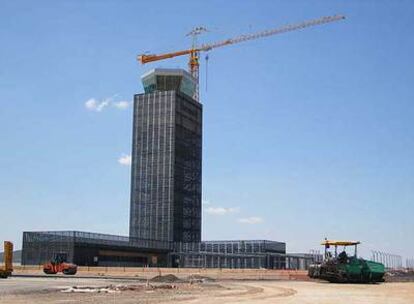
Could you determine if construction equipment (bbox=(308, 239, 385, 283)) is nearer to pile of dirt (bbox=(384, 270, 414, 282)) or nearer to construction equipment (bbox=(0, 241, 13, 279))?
pile of dirt (bbox=(384, 270, 414, 282))

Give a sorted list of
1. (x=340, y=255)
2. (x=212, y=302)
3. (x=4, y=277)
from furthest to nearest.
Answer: (x=4, y=277) → (x=340, y=255) → (x=212, y=302)

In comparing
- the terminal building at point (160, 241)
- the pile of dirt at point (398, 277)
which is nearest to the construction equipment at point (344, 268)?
the pile of dirt at point (398, 277)

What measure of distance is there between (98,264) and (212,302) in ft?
376

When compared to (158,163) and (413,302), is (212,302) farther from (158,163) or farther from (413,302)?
(158,163)

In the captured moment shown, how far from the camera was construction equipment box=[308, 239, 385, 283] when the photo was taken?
173 ft

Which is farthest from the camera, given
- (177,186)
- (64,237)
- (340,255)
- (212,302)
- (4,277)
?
(177,186)

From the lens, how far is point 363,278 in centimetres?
5406

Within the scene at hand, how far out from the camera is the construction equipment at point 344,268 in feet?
173

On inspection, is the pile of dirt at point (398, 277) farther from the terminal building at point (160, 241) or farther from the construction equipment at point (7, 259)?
the terminal building at point (160, 241)

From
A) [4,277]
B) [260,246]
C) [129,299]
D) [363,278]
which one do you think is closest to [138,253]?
[260,246]

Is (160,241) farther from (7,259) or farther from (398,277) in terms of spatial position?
(7,259)

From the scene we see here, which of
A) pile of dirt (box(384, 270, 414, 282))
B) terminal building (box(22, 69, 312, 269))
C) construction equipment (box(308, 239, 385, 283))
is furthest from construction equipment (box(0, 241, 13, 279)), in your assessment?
terminal building (box(22, 69, 312, 269))

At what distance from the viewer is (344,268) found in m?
52.7

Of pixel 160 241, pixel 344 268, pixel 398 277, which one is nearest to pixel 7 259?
pixel 344 268
